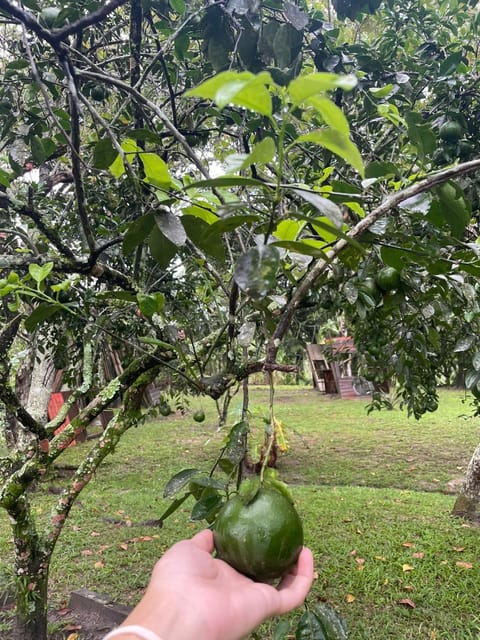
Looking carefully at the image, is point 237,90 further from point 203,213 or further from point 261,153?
point 203,213

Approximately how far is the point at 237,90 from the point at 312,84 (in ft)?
0.24

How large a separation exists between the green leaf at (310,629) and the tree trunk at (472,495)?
10.8ft

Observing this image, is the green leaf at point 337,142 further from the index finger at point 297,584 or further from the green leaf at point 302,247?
the index finger at point 297,584

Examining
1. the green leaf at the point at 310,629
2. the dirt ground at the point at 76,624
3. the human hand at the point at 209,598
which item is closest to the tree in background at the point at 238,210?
the human hand at the point at 209,598

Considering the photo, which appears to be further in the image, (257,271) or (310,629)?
(310,629)

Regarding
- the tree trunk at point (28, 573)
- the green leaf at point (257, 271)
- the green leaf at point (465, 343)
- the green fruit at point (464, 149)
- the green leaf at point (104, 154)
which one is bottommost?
the tree trunk at point (28, 573)

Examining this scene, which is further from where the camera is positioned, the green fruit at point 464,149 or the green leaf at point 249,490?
the green fruit at point 464,149

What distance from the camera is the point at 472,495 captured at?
149 inches

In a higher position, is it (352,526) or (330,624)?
(330,624)

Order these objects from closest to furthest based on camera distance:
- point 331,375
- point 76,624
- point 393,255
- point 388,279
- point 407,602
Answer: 1. point 393,255
2. point 388,279
3. point 76,624
4. point 407,602
5. point 331,375

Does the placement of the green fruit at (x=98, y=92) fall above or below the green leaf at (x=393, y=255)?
above

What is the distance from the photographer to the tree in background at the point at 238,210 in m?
0.73

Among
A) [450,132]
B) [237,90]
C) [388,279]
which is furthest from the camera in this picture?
[450,132]

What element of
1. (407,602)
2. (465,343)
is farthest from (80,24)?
(407,602)
